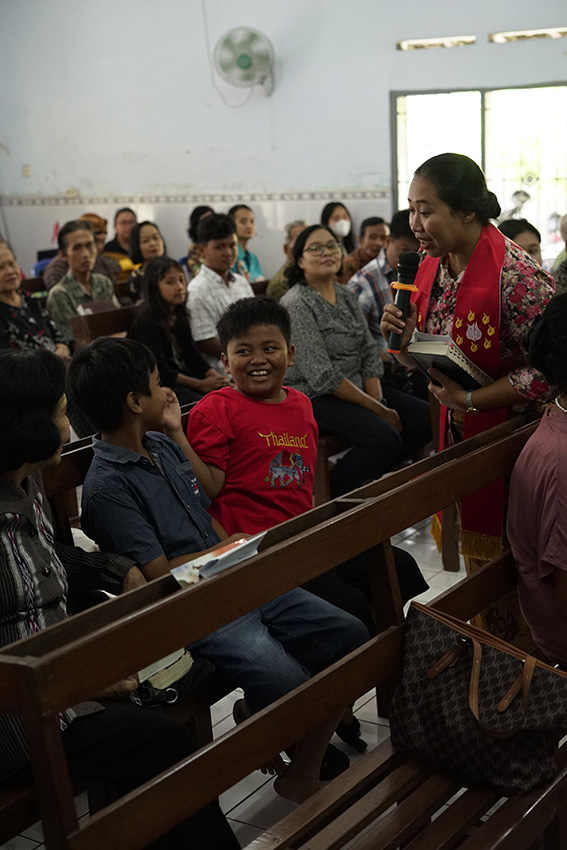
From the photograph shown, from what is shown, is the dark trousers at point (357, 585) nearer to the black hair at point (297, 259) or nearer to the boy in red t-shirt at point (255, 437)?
the boy in red t-shirt at point (255, 437)

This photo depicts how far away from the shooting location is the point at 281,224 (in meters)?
8.29

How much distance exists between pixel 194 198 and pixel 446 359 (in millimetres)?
6650

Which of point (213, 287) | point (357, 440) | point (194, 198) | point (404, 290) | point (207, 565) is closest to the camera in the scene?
point (207, 565)

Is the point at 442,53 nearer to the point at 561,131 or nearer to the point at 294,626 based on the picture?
the point at 561,131

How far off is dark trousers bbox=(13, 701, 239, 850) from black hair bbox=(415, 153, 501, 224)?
150 centimetres

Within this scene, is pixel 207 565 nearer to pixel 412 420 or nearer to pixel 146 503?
pixel 146 503

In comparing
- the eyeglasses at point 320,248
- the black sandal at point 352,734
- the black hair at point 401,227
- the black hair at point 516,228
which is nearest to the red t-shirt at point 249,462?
the black sandal at point 352,734

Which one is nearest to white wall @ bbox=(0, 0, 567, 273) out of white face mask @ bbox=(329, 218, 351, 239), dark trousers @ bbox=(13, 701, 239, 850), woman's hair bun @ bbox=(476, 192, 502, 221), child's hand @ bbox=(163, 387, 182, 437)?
white face mask @ bbox=(329, 218, 351, 239)

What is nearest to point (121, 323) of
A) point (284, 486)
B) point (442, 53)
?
point (284, 486)

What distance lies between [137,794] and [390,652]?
68 cm

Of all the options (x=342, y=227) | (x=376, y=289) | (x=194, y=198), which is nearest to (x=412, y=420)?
(x=376, y=289)

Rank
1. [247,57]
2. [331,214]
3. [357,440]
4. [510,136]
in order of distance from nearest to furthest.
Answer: [357,440]
[510,136]
[331,214]
[247,57]

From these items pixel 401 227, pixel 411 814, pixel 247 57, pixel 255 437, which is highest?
pixel 247 57

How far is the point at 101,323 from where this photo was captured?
458 centimetres
